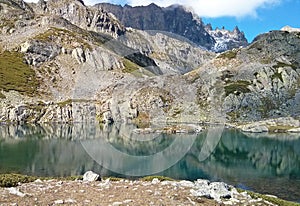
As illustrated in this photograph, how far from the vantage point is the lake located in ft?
197

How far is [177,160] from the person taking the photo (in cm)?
7844

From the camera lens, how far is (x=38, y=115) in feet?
647

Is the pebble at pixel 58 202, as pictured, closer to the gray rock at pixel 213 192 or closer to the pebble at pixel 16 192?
the pebble at pixel 16 192

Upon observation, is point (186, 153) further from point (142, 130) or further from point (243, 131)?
point (243, 131)

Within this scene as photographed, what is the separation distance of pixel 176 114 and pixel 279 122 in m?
54.8

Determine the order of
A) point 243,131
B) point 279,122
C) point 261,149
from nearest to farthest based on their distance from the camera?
1. point 261,149
2. point 243,131
3. point 279,122

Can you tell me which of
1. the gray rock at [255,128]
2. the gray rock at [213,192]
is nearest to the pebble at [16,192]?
the gray rock at [213,192]

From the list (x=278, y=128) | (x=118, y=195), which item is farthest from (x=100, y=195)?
(x=278, y=128)

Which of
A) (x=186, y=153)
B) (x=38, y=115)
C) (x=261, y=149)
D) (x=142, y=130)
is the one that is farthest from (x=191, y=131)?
(x=38, y=115)

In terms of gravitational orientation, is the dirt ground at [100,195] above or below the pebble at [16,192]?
below

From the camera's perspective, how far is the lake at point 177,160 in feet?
197

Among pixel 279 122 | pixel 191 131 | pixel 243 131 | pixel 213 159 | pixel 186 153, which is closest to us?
pixel 213 159

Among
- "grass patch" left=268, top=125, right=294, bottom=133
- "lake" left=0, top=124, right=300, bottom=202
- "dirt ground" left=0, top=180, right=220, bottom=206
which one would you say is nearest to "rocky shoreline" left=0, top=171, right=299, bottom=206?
"dirt ground" left=0, top=180, right=220, bottom=206

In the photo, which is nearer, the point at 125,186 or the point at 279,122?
the point at 125,186
